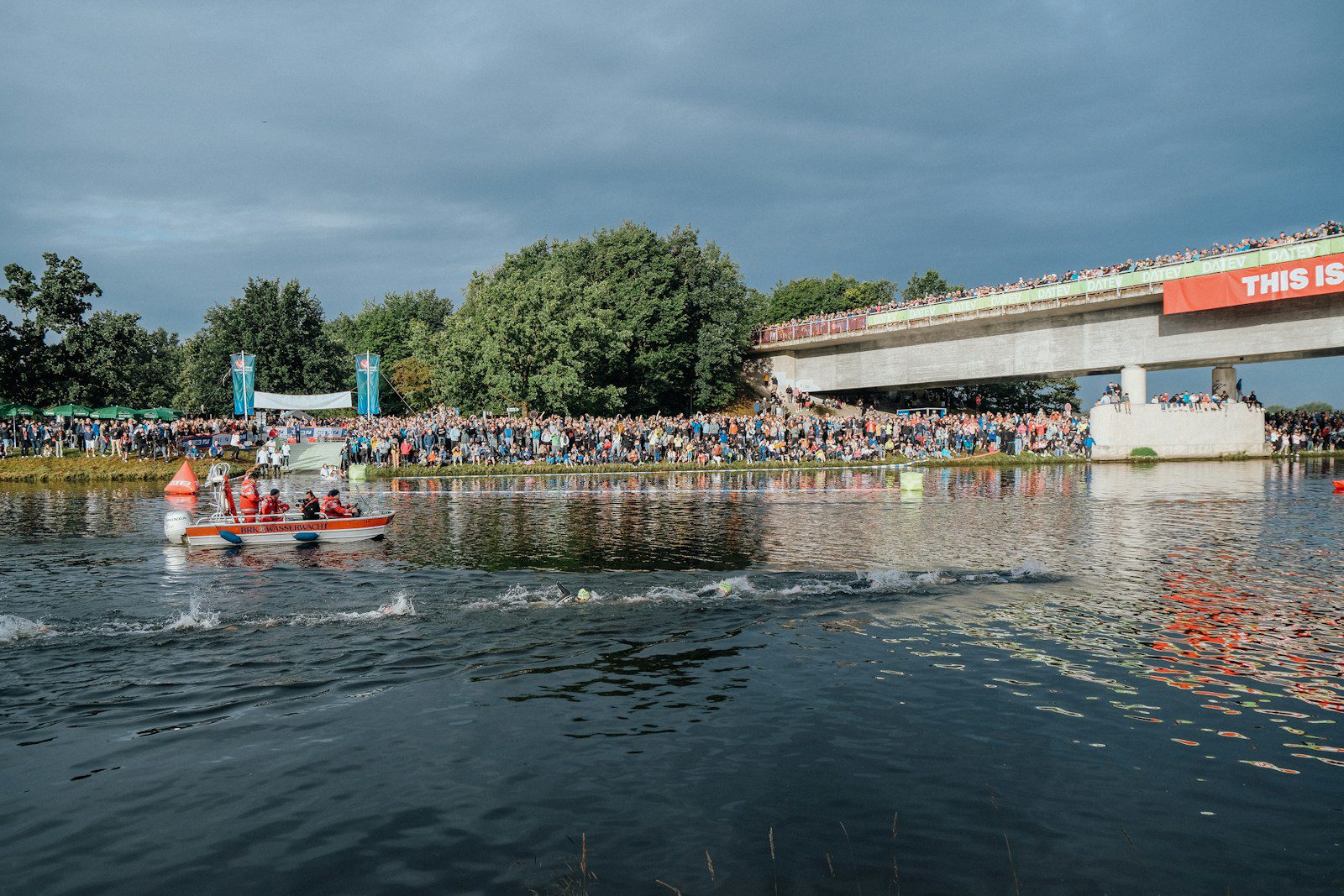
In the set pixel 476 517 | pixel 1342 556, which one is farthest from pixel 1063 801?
pixel 476 517

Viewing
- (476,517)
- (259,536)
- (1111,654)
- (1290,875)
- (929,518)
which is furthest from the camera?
(476,517)

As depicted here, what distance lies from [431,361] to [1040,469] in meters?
42.1

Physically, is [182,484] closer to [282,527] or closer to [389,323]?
[282,527]

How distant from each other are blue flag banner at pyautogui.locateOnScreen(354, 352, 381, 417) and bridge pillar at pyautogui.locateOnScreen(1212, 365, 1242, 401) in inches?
2085

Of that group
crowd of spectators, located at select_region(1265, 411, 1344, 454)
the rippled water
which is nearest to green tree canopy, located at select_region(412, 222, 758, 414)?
crowd of spectators, located at select_region(1265, 411, 1344, 454)

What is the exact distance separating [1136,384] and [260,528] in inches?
1996

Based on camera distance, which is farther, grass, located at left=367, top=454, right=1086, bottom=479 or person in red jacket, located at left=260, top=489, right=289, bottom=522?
grass, located at left=367, top=454, right=1086, bottom=479

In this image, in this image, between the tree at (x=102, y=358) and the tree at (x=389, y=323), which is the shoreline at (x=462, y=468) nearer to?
the tree at (x=102, y=358)

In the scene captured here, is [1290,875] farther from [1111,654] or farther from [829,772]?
[1111,654]

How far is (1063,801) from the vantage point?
7660 mm

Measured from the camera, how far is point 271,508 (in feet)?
78.2

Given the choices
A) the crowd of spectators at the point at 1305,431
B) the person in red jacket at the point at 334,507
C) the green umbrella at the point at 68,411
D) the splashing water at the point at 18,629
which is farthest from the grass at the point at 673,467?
the splashing water at the point at 18,629

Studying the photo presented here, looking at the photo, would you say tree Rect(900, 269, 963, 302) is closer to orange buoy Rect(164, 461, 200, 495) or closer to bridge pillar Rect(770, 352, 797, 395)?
bridge pillar Rect(770, 352, 797, 395)

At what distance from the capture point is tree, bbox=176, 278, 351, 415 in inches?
3059
